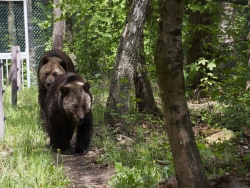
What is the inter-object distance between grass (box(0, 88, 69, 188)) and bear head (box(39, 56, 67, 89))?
29.9 inches

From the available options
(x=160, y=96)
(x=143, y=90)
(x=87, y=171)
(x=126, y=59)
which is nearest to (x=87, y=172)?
(x=87, y=171)

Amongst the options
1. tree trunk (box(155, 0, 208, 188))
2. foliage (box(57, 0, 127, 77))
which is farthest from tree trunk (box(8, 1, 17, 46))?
tree trunk (box(155, 0, 208, 188))

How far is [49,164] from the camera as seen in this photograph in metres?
5.12

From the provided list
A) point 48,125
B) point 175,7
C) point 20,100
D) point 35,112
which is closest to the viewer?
point 175,7

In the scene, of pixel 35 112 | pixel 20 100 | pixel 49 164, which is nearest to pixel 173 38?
pixel 49 164

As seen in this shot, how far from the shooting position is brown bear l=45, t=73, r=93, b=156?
611cm

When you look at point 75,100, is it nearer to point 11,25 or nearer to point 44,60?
point 44,60

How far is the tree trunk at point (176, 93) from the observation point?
120 inches

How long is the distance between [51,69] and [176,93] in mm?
5792

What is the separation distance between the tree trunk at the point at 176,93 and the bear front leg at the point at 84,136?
3.20 m

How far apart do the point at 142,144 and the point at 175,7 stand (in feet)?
11.0

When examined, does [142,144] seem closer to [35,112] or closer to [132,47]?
[132,47]

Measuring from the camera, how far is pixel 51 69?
28.1 ft

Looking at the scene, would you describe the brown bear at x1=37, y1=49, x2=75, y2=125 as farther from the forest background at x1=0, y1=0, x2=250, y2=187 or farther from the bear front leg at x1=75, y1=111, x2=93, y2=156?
the bear front leg at x1=75, y1=111, x2=93, y2=156
